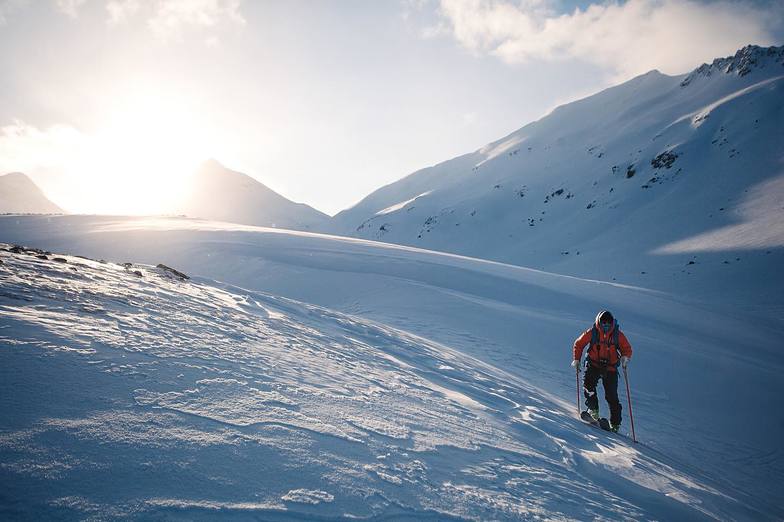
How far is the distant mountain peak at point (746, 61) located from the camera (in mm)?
70150

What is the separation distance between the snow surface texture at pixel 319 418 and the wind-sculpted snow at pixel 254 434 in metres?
0.02

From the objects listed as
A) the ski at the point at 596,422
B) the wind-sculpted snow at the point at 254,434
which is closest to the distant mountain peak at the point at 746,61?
the ski at the point at 596,422

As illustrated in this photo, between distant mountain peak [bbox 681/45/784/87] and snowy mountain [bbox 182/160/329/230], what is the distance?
102 metres

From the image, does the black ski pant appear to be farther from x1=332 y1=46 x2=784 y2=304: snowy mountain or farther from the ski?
x1=332 y1=46 x2=784 y2=304: snowy mountain

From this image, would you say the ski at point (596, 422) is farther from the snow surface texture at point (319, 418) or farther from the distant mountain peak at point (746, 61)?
the distant mountain peak at point (746, 61)

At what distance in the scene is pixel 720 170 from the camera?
4881 cm

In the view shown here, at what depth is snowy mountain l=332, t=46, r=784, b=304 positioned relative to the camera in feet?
114

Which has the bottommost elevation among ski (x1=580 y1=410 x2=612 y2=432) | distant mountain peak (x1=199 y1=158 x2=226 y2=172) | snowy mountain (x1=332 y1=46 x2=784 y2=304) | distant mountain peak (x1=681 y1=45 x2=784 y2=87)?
ski (x1=580 y1=410 x2=612 y2=432)

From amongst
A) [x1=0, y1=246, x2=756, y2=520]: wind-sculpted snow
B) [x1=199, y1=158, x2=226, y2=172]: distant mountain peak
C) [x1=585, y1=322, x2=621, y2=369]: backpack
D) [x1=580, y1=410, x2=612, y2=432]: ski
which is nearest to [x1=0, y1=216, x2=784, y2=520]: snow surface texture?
[x1=0, y1=246, x2=756, y2=520]: wind-sculpted snow

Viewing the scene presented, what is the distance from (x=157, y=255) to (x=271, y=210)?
11449 centimetres

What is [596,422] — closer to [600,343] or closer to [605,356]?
[605,356]

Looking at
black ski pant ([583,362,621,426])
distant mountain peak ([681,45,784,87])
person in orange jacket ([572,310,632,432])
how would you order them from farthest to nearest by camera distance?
distant mountain peak ([681,45,784,87])
person in orange jacket ([572,310,632,432])
black ski pant ([583,362,621,426])

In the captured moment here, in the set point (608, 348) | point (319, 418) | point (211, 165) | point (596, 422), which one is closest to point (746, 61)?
point (608, 348)

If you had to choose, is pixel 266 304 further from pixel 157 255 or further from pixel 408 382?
pixel 157 255
